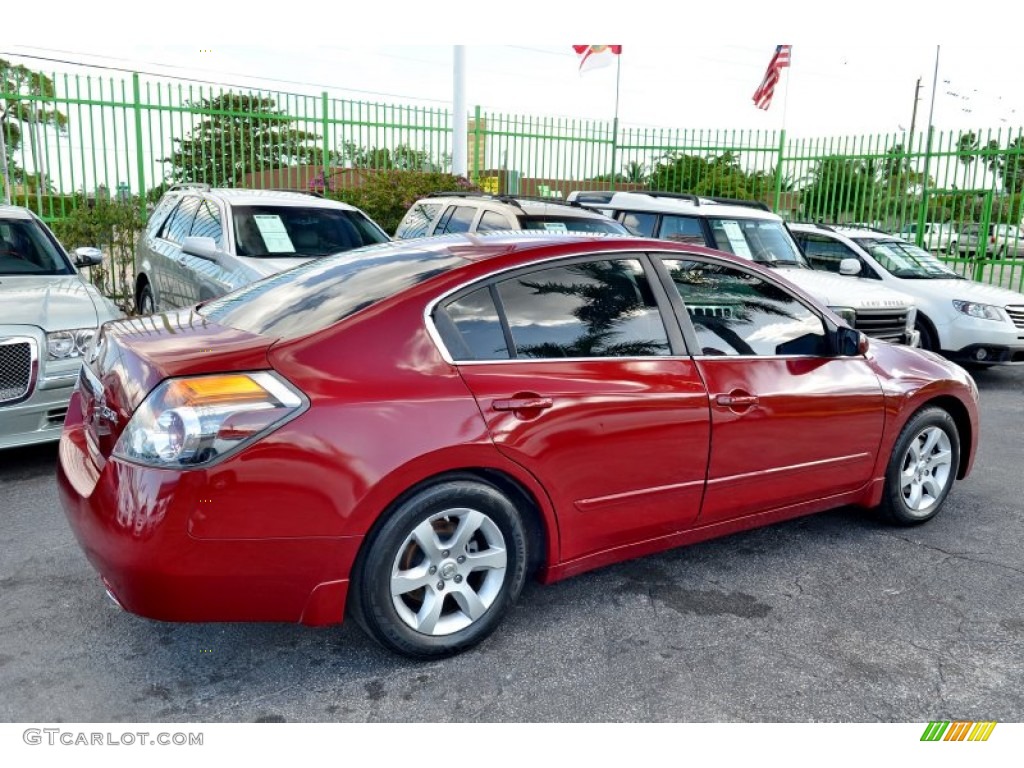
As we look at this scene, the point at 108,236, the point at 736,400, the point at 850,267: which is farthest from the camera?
the point at 108,236

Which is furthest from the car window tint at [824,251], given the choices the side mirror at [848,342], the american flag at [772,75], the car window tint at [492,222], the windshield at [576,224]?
the american flag at [772,75]

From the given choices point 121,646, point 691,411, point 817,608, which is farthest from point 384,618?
point 817,608

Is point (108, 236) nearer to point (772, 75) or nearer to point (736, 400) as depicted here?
point (736, 400)

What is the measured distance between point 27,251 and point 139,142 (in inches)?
226

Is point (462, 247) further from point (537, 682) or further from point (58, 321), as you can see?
point (58, 321)

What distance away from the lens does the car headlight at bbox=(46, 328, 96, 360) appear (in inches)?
200

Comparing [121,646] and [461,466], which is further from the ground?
[461,466]

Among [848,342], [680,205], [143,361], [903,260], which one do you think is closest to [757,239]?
[680,205]

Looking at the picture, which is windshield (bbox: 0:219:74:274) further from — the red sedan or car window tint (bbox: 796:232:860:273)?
car window tint (bbox: 796:232:860:273)

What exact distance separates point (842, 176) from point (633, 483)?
13.5 meters

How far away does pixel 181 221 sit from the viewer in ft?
27.9

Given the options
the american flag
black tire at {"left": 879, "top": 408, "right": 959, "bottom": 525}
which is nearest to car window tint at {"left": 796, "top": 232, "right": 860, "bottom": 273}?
black tire at {"left": 879, "top": 408, "right": 959, "bottom": 525}

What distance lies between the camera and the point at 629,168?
A: 1691cm

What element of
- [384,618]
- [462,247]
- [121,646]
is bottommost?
[121,646]
